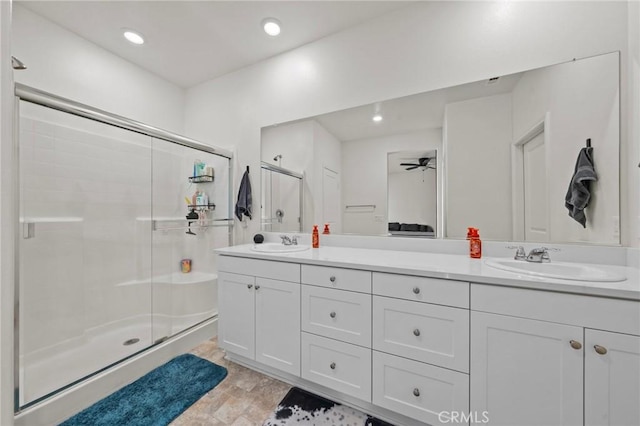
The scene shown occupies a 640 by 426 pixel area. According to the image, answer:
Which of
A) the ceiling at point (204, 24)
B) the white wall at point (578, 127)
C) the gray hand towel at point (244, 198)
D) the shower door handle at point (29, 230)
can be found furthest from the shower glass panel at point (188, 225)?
the white wall at point (578, 127)

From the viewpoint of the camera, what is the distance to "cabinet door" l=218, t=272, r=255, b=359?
1.67 m

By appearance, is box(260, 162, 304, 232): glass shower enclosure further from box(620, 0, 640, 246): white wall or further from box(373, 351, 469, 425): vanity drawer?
box(620, 0, 640, 246): white wall

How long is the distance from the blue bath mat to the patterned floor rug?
52 cm

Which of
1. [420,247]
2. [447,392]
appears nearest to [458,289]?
[447,392]

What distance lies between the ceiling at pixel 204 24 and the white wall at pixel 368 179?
928 mm

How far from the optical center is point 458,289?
43.3 inches

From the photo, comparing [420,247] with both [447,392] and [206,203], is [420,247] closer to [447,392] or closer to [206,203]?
[447,392]

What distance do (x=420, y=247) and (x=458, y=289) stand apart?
23.9 inches

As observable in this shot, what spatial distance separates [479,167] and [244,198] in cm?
190

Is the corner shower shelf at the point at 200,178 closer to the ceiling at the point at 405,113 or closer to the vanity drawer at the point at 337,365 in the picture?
the ceiling at the point at 405,113

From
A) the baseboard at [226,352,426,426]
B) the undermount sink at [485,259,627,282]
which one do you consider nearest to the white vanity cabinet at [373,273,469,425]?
the baseboard at [226,352,426,426]

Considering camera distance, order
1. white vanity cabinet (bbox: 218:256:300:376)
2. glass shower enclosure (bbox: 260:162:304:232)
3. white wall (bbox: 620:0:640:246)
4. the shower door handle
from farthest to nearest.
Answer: glass shower enclosure (bbox: 260:162:304:232) < the shower door handle < white vanity cabinet (bbox: 218:256:300:376) < white wall (bbox: 620:0:640:246)

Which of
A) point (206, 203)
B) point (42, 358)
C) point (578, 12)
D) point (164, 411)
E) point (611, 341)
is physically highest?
point (578, 12)

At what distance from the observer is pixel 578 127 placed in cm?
132
